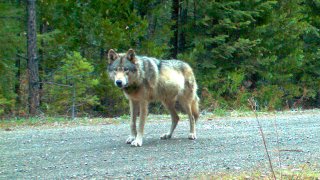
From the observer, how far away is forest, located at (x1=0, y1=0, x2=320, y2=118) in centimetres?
1611

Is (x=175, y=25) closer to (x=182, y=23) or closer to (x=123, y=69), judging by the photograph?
(x=182, y=23)

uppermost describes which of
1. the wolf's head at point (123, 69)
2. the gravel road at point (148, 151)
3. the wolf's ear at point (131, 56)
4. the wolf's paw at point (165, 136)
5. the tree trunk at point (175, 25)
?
the tree trunk at point (175, 25)

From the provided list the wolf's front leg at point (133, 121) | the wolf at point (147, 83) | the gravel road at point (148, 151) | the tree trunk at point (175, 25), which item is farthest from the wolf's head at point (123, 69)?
→ the tree trunk at point (175, 25)

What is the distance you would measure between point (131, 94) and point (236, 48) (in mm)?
13567

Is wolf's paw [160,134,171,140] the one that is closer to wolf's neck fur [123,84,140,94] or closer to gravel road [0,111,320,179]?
gravel road [0,111,320,179]

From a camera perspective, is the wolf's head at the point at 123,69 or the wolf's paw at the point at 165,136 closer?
the wolf's head at the point at 123,69

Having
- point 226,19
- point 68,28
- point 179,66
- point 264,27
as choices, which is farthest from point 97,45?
point 179,66

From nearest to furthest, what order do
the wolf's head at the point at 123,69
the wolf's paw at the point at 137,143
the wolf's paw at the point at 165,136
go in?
1. the wolf's head at the point at 123,69
2. the wolf's paw at the point at 137,143
3. the wolf's paw at the point at 165,136

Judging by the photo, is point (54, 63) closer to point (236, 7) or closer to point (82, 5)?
point (82, 5)

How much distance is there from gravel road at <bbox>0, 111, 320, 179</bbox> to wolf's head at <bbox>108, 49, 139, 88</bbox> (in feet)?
3.59

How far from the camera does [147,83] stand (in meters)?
8.11

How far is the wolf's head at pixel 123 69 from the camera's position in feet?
25.5

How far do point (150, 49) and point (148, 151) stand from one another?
11.4 m

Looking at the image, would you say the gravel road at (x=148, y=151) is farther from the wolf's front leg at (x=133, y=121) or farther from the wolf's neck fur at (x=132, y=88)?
the wolf's neck fur at (x=132, y=88)
